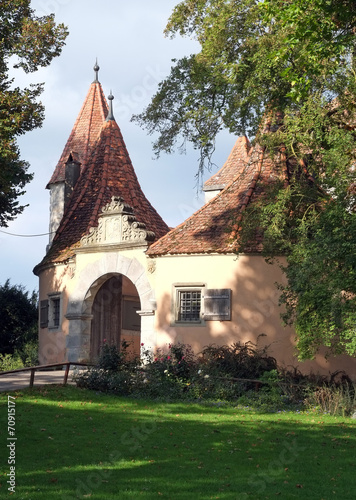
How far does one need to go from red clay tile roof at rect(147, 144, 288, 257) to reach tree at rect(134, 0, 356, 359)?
130 centimetres

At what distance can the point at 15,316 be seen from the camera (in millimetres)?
30969

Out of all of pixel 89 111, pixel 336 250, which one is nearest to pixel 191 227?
pixel 336 250

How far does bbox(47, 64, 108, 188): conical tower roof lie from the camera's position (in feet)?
98.1

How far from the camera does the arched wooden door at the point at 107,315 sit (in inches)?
966

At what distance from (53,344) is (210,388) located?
8.34 metres

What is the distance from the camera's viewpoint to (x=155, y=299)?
22.0 metres

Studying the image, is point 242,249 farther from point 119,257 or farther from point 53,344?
point 53,344

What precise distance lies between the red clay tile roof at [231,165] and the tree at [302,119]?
6.47 metres

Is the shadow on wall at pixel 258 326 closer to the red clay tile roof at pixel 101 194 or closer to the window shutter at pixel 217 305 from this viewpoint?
the window shutter at pixel 217 305

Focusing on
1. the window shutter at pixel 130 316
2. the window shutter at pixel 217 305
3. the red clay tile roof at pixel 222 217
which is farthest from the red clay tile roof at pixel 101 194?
the window shutter at pixel 217 305

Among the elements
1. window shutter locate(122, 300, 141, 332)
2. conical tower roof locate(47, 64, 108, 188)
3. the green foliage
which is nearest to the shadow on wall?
window shutter locate(122, 300, 141, 332)

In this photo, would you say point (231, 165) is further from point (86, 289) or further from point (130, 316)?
point (86, 289)

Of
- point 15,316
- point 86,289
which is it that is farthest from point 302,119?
point 15,316

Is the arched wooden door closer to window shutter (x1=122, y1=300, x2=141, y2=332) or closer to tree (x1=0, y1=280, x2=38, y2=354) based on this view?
window shutter (x1=122, y1=300, x2=141, y2=332)
